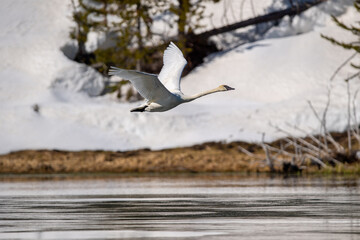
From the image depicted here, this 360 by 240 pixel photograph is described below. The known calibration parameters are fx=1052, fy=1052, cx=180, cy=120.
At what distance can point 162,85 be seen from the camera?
18547mm

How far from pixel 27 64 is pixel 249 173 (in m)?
13.8

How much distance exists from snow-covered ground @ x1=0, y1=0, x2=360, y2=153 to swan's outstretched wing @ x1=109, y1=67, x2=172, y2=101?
42.3ft

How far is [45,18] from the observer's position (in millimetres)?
42688

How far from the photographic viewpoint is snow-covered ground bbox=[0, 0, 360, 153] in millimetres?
33250

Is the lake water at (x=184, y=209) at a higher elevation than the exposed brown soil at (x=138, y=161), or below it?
below

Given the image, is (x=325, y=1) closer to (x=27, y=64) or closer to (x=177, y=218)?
(x=27, y=64)

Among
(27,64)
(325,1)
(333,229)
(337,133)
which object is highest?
(325,1)

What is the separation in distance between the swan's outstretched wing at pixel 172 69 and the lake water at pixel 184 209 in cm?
212

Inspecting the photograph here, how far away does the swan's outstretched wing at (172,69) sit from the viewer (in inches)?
819

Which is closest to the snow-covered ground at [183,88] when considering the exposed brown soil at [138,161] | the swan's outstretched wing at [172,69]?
the exposed brown soil at [138,161]

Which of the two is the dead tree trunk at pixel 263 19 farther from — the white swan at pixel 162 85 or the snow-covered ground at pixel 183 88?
the white swan at pixel 162 85

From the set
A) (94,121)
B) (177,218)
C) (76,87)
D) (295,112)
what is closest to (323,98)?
(295,112)

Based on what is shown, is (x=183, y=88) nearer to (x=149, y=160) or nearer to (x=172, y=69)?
(x=149, y=160)

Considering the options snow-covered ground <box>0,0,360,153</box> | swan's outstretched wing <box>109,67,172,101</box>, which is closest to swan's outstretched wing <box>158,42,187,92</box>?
swan's outstretched wing <box>109,67,172,101</box>
